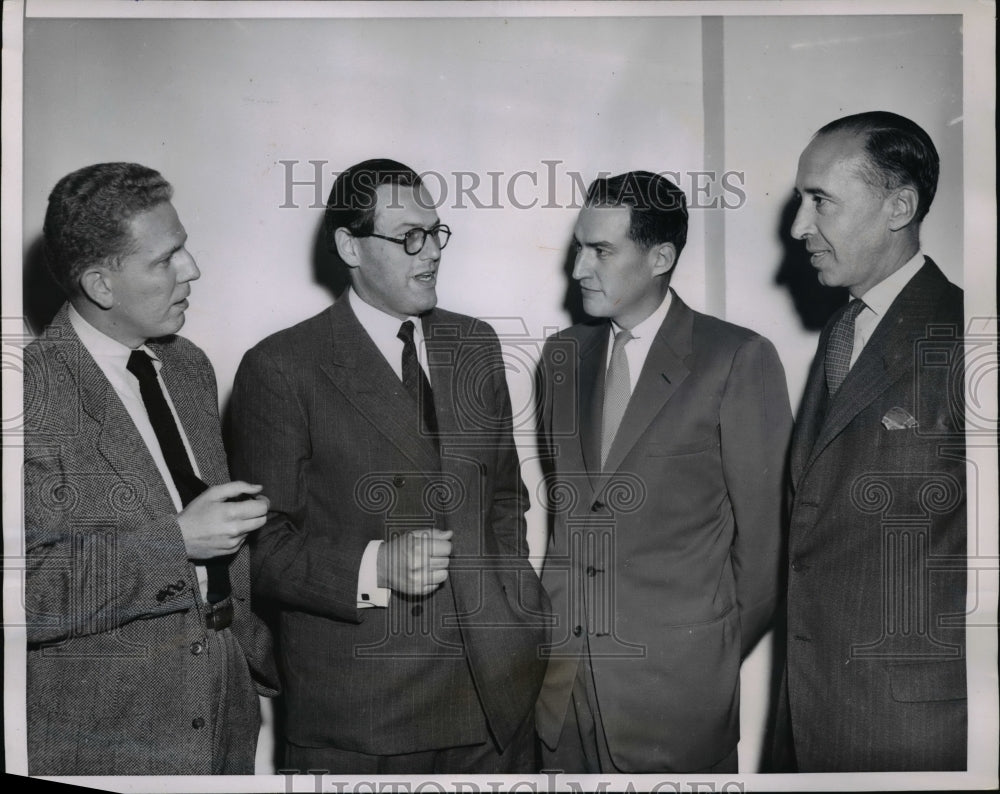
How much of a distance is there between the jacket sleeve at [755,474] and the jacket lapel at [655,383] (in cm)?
11

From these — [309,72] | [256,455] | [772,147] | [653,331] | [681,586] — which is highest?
[309,72]

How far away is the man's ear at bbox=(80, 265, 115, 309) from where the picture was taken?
1.91 meters

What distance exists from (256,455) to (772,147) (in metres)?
1.19

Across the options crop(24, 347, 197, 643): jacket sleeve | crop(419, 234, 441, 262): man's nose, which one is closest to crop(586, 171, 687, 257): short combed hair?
crop(419, 234, 441, 262): man's nose

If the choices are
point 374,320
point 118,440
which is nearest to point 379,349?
point 374,320

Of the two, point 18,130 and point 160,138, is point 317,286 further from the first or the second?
point 18,130

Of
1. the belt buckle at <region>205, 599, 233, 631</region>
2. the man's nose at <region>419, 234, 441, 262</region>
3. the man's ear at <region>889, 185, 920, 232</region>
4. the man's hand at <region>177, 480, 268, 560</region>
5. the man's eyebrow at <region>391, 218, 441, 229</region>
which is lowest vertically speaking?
the belt buckle at <region>205, 599, 233, 631</region>

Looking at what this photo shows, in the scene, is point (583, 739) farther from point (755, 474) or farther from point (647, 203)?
point (647, 203)

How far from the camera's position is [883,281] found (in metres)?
1.98

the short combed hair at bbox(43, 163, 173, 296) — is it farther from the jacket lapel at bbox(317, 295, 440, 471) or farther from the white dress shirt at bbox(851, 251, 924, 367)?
the white dress shirt at bbox(851, 251, 924, 367)

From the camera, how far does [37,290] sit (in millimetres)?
1992

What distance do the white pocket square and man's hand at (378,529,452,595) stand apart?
2.94 ft

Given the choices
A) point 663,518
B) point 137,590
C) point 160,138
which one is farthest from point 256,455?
point 663,518

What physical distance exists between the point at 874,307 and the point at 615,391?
0.54 m
